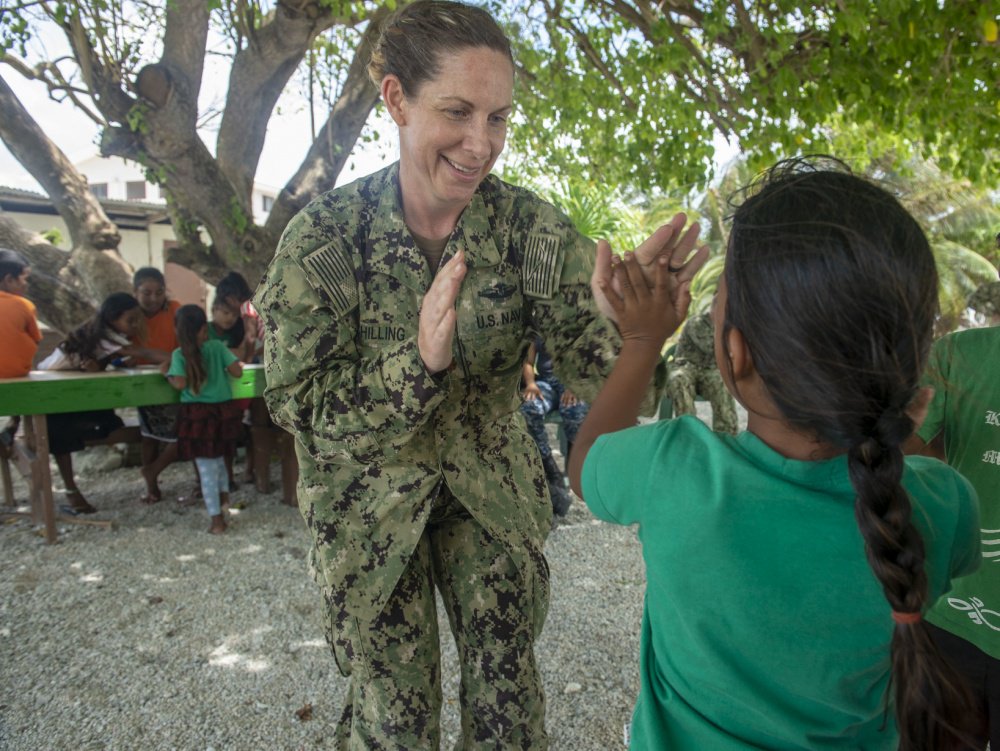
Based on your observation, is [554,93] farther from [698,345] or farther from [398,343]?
[398,343]

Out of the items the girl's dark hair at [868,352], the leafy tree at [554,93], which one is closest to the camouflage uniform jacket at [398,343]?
the girl's dark hair at [868,352]

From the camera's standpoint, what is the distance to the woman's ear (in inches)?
71.6

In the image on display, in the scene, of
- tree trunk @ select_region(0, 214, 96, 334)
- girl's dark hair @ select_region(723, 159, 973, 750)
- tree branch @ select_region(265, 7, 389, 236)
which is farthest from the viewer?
tree trunk @ select_region(0, 214, 96, 334)

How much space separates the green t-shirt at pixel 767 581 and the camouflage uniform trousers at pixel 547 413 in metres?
4.36

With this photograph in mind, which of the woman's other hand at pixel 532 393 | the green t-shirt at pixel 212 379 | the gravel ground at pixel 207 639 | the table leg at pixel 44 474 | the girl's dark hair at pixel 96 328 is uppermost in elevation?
the girl's dark hair at pixel 96 328

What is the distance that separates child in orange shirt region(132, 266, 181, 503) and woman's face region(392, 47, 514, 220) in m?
4.42

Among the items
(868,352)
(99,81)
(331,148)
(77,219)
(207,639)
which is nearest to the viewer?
(868,352)

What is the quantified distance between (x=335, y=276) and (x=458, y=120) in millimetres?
461

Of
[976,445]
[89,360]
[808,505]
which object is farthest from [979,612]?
[89,360]

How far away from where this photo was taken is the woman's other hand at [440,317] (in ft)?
4.46

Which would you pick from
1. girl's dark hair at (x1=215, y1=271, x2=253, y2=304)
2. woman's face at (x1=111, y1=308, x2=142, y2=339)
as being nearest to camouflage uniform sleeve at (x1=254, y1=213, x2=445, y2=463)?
girl's dark hair at (x1=215, y1=271, x2=253, y2=304)

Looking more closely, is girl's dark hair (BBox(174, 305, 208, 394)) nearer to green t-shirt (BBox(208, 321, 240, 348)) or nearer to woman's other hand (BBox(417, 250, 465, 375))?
green t-shirt (BBox(208, 321, 240, 348))

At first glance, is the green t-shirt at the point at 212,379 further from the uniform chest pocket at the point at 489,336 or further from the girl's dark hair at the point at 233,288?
the uniform chest pocket at the point at 489,336

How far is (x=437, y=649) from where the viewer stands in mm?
1934
